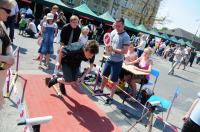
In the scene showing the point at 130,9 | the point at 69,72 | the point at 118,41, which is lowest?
the point at 69,72

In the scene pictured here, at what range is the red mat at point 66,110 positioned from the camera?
4689 mm

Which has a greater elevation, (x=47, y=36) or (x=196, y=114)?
(x=47, y=36)

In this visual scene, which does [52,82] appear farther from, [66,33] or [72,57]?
[66,33]

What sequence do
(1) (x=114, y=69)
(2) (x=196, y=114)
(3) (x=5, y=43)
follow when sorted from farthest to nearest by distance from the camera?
(1) (x=114, y=69), (2) (x=196, y=114), (3) (x=5, y=43)

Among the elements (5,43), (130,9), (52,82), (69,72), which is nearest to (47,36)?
(52,82)

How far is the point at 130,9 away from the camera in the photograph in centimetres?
5125

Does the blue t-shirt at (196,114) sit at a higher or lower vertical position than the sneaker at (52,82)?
higher

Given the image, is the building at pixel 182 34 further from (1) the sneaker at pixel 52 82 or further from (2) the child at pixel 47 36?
(1) the sneaker at pixel 52 82

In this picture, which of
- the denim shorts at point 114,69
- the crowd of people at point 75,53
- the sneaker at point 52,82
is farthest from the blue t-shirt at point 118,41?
→ the sneaker at point 52,82

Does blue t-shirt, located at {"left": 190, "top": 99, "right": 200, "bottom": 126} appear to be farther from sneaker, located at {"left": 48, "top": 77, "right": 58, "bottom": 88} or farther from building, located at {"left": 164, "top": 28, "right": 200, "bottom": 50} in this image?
building, located at {"left": 164, "top": 28, "right": 200, "bottom": 50}

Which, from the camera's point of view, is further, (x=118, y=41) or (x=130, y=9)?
(x=130, y=9)

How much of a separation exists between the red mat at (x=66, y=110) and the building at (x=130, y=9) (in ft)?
142

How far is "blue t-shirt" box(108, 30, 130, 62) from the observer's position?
5.96 metres

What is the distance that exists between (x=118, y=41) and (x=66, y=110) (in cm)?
208
